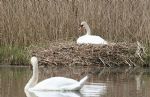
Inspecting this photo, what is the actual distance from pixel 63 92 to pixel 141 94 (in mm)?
1305

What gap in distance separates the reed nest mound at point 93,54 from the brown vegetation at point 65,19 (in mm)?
766

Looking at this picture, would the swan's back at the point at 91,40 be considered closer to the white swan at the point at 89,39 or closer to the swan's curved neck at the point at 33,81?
the white swan at the point at 89,39

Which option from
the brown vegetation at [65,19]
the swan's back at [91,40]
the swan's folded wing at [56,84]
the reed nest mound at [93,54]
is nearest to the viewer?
the swan's folded wing at [56,84]

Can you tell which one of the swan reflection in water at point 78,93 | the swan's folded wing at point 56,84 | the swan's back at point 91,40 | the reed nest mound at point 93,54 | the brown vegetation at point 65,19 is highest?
the brown vegetation at point 65,19

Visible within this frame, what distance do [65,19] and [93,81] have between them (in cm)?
466

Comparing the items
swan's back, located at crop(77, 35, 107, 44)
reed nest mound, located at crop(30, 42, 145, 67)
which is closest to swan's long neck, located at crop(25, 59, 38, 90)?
reed nest mound, located at crop(30, 42, 145, 67)

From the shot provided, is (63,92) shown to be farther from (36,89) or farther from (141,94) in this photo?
(141,94)

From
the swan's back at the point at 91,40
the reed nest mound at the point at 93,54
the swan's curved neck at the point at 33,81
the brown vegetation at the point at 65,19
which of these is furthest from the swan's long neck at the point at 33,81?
the brown vegetation at the point at 65,19

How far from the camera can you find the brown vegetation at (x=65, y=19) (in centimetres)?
1641

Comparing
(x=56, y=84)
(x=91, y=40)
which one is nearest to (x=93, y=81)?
(x=56, y=84)

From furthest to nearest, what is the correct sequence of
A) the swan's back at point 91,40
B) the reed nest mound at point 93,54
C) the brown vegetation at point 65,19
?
the brown vegetation at point 65,19 < the swan's back at point 91,40 < the reed nest mound at point 93,54

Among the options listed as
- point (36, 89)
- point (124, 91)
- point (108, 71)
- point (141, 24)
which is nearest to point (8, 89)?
point (36, 89)

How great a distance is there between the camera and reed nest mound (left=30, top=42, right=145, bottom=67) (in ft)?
50.8

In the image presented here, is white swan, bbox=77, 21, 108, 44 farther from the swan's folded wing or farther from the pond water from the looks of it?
the swan's folded wing
